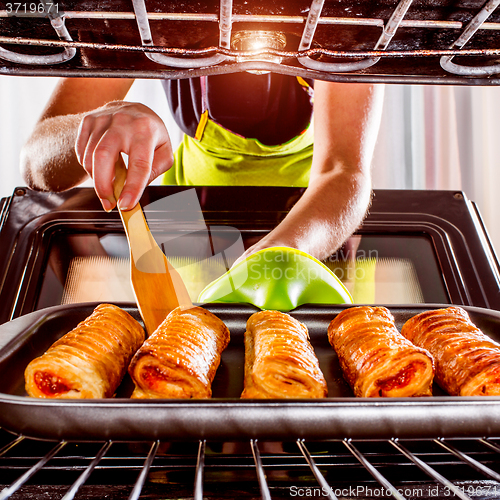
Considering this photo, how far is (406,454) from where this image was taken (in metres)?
0.80

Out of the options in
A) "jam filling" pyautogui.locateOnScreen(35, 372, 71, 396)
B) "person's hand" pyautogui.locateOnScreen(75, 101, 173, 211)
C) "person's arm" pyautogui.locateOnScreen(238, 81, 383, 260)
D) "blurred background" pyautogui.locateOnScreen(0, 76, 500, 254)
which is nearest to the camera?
"jam filling" pyautogui.locateOnScreen(35, 372, 71, 396)

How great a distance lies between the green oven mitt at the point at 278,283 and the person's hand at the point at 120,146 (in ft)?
1.38

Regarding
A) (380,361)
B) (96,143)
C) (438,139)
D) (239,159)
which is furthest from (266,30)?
(438,139)

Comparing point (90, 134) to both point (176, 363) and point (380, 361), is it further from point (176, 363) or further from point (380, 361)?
point (380, 361)

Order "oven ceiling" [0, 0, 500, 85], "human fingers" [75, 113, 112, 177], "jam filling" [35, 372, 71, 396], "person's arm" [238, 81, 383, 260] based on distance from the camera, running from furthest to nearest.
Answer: "person's arm" [238, 81, 383, 260]
"human fingers" [75, 113, 112, 177]
"jam filling" [35, 372, 71, 396]
"oven ceiling" [0, 0, 500, 85]

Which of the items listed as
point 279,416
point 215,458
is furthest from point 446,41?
point 215,458

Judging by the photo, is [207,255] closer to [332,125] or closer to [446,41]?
[446,41]

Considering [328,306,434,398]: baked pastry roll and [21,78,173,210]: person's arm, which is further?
[21,78,173,210]: person's arm

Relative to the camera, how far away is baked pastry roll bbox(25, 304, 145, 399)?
41.1 inches

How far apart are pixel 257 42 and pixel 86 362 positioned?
0.83 m

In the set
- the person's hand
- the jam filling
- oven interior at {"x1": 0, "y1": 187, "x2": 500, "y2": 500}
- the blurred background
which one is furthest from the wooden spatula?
the blurred background

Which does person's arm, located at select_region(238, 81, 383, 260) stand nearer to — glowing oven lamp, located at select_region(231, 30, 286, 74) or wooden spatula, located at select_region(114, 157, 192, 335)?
wooden spatula, located at select_region(114, 157, 192, 335)

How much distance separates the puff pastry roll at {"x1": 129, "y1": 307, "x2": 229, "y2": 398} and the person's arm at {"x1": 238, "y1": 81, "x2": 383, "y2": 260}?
469mm

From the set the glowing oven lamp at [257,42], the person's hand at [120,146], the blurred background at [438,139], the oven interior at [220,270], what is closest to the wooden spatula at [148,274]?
the person's hand at [120,146]
